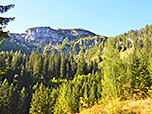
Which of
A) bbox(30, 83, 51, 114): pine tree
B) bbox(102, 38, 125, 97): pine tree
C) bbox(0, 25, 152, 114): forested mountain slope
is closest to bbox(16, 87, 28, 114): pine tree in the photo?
bbox(0, 25, 152, 114): forested mountain slope

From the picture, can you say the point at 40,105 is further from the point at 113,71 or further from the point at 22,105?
the point at 113,71

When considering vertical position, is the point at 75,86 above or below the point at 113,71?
below

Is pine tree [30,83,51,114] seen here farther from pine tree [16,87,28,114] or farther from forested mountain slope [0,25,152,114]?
pine tree [16,87,28,114]

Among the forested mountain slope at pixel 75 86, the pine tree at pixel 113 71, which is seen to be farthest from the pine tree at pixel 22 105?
the pine tree at pixel 113 71

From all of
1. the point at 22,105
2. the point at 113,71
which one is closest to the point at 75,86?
the point at 22,105

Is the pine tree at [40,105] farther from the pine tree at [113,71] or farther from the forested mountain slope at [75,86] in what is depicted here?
the pine tree at [113,71]

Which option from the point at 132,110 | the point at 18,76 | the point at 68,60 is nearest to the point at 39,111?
the point at 18,76

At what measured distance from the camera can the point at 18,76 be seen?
66688 millimetres

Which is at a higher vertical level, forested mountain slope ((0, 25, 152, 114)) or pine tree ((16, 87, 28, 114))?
forested mountain slope ((0, 25, 152, 114))

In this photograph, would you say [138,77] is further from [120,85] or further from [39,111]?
[39,111]

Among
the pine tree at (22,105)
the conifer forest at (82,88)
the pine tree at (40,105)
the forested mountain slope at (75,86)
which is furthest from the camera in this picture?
the pine tree at (22,105)

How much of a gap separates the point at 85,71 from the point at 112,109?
279 feet

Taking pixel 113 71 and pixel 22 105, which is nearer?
pixel 113 71

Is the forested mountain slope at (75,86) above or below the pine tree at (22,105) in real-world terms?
above
